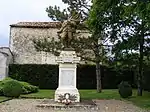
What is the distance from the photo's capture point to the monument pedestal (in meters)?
16.8

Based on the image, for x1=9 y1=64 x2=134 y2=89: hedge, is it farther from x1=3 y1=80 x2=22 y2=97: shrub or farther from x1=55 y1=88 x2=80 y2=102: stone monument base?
x1=55 y1=88 x2=80 y2=102: stone monument base

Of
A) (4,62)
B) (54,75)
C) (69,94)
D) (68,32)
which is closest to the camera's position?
(69,94)

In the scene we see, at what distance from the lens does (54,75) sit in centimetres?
3278

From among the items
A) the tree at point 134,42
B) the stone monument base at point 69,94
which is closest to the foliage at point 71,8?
the tree at point 134,42

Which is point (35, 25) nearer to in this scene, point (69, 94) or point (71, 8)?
point (71, 8)

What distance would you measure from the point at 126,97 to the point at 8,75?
15101 mm

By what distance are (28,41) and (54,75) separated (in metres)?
7.82

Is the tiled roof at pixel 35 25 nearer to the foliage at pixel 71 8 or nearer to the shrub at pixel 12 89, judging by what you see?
the foliage at pixel 71 8

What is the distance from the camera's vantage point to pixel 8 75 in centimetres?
3344

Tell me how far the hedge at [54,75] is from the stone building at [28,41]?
4.91 m

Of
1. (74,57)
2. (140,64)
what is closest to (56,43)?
(140,64)

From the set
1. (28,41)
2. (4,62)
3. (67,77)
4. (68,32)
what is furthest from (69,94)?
(28,41)

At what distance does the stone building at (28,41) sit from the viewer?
38219mm

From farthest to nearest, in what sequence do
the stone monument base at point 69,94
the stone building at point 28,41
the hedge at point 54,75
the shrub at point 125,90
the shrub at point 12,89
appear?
1. the stone building at point 28,41
2. the hedge at point 54,75
3. the shrub at point 125,90
4. the shrub at point 12,89
5. the stone monument base at point 69,94
